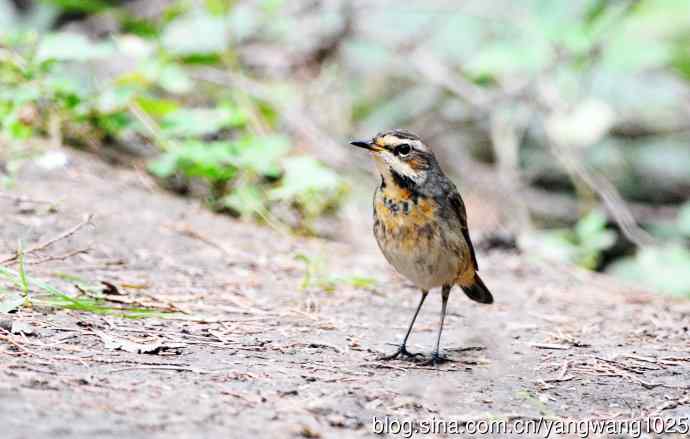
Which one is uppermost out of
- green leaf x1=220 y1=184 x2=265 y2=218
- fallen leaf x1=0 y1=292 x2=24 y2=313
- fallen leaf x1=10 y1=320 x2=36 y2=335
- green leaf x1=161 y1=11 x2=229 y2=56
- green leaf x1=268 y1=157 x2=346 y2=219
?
green leaf x1=161 y1=11 x2=229 y2=56

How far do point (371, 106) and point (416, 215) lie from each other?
7.37 m

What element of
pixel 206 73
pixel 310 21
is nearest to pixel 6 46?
pixel 206 73

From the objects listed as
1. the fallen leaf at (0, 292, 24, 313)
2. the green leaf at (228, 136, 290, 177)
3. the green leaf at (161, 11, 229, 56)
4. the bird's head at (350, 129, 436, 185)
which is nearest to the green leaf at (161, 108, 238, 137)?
the green leaf at (228, 136, 290, 177)

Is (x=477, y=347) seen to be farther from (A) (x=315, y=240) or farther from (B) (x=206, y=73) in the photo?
(B) (x=206, y=73)

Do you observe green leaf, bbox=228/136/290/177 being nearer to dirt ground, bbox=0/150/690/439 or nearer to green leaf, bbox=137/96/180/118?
dirt ground, bbox=0/150/690/439

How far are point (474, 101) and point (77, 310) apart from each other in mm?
6357

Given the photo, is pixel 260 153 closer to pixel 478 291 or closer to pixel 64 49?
pixel 64 49

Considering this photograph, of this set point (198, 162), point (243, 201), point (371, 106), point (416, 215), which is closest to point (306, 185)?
point (243, 201)

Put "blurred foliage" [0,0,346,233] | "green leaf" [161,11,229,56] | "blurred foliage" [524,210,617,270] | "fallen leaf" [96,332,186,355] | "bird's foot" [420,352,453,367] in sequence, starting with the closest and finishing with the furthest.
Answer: "fallen leaf" [96,332,186,355] < "bird's foot" [420,352,453,367] < "blurred foliage" [0,0,346,233] < "blurred foliage" [524,210,617,270] < "green leaf" [161,11,229,56]

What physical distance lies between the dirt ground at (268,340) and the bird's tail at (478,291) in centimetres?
17

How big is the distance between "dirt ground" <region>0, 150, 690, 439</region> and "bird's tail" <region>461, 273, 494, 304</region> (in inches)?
6.8

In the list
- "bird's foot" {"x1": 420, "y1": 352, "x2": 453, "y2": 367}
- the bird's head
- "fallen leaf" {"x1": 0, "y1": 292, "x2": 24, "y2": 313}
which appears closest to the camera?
"fallen leaf" {"x1": 0, "y1": 292, "x2": 24, "y2": 313}

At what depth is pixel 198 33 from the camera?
32.5 feet

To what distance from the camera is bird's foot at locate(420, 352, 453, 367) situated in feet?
13.9
